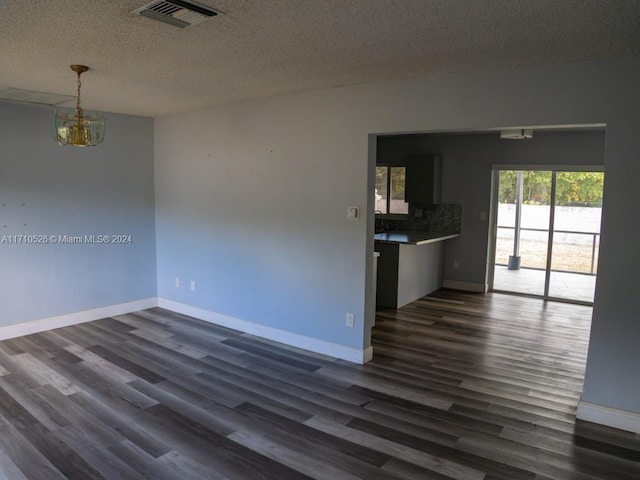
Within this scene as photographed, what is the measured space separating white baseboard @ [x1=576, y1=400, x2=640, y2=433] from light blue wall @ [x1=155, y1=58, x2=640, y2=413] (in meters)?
0.05

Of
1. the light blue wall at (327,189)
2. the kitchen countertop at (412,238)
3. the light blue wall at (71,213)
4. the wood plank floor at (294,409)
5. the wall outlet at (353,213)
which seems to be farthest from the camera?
the kitchen countertop at (412,238)

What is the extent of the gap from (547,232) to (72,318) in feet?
21.3

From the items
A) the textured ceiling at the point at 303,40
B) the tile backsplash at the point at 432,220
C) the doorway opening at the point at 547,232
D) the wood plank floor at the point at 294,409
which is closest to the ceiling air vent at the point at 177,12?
the textured ceiling at the point at 303,40

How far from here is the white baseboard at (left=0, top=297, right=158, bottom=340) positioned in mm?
4754

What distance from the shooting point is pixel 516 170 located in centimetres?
A: 686

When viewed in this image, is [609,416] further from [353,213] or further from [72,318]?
[72,318]

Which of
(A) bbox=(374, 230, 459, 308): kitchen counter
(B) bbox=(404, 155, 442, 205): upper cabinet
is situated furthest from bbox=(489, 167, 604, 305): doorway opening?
(A) bbox=(374, 230, 459, 308): kitchen counter

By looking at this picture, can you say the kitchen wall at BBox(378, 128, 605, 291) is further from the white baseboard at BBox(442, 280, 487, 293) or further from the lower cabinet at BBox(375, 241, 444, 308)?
the lower cabinet at BBox(375, 241, 444, 308)

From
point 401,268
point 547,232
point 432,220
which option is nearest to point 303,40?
point 401,268

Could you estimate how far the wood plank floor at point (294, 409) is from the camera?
261 cm

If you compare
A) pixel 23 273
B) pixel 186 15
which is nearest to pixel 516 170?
pixel 186 15

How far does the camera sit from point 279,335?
4.67 metres

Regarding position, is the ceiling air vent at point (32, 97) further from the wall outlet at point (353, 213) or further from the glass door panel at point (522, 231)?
the glass door panel at point (522, 231)

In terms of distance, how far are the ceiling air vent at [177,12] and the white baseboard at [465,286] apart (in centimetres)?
596
